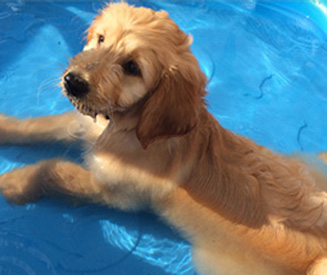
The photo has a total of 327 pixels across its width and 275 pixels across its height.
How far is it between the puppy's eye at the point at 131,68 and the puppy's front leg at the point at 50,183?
97 cm

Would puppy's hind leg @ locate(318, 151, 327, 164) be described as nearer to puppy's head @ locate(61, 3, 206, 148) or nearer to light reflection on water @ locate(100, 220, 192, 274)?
light reflection on water @ locate(100, 220, 192, 274)

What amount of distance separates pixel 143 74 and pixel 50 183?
124 centimetres

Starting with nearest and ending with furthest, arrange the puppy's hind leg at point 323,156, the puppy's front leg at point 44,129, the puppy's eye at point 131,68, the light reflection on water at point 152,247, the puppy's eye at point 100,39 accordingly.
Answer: the puppy's eye at point 131,68
the puppy's eye at point 100,39
the light reflection on water at point 152,247
the puppy's front leg at point 44,129
the puppy's hind leg at point 323,156

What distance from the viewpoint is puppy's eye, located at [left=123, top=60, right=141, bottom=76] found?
2107 millimetres

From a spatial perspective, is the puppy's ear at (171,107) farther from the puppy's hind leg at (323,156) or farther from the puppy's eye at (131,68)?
the puppy's hind leg at (323,156)

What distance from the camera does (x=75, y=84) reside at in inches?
76.2

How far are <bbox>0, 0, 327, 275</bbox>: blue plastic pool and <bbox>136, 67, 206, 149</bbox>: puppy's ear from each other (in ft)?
2.41

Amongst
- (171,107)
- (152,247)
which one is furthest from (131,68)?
(152,247)

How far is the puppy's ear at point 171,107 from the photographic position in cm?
213

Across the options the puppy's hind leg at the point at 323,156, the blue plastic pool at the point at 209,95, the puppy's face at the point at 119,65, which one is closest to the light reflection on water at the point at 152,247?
the blue plastic pool at the point at 209,95

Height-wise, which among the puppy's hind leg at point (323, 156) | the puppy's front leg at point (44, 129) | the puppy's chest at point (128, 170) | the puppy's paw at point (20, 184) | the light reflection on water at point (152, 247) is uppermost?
the puppy's hind leg at point (323, 156)

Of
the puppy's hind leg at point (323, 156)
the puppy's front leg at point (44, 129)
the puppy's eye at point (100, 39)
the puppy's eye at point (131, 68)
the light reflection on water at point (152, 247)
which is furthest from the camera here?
the puppy's hind leg at point (323, 156)

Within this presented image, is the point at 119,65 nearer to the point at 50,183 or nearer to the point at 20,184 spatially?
the point at 50,183

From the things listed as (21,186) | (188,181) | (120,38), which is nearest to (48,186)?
(21,186)
